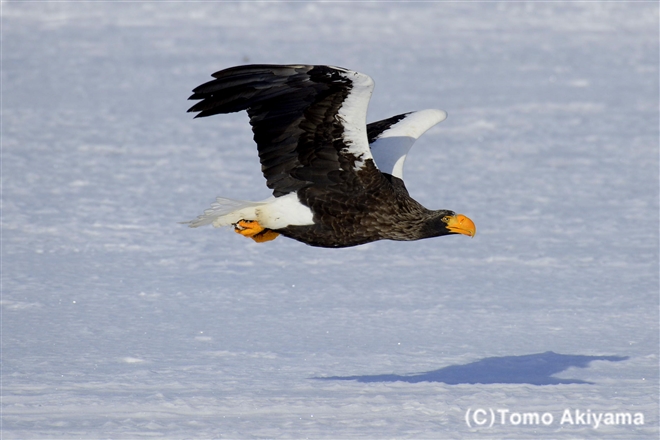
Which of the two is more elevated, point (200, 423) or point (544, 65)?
point (544, 65)

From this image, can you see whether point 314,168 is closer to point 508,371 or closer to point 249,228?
point 249,228

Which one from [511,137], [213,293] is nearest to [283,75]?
[213,293]

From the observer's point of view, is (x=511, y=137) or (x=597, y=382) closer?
(x=597, y=382)

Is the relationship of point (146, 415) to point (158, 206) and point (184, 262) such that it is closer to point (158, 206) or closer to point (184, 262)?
point (184, 262)

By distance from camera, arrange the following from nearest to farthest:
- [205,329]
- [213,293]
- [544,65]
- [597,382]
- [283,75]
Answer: [283,75] < [597,382] < [205,329] < [213,293] < [544,65]

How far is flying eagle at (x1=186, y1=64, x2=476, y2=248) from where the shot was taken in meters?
4.30

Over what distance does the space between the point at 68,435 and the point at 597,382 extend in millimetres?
2343

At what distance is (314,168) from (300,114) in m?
0.33

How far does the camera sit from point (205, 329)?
17.3ft

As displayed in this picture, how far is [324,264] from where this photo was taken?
6.52 meters

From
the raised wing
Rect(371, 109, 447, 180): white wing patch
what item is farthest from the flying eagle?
Rect(371, 109, 447, 180): white wing patch

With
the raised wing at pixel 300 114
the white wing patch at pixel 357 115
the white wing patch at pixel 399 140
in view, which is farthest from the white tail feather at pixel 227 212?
the white wing patch at pixel 399 140

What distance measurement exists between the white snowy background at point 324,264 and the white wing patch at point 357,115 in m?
1.03

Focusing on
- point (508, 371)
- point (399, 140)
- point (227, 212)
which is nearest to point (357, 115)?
point (227, 212)
